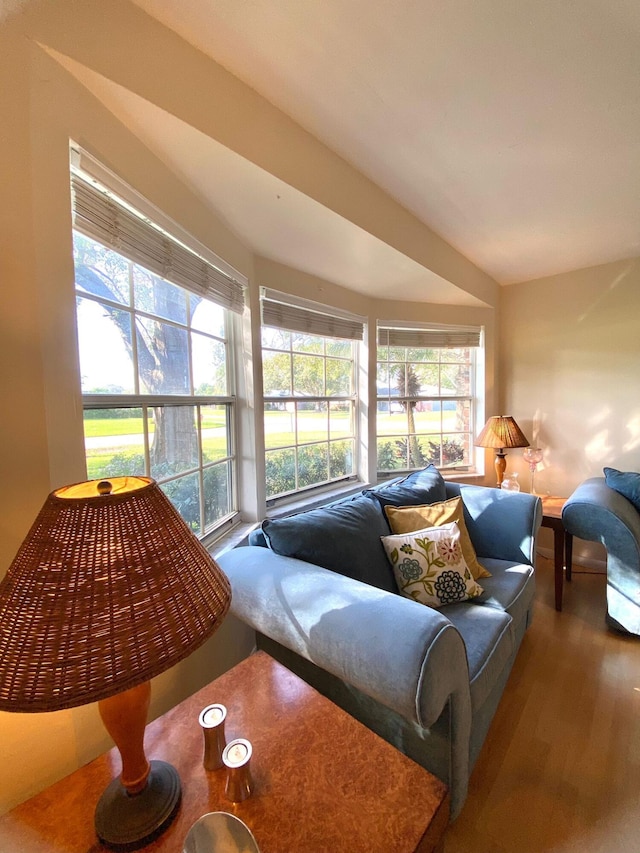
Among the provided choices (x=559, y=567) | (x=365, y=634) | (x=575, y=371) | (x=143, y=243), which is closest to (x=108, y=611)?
(x=365, y=634)

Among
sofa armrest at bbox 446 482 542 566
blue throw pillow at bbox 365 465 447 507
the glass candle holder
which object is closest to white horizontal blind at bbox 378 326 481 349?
the glass candle holder

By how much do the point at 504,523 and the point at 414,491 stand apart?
0.50 metres

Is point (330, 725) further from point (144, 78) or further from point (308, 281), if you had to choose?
point (308, 281)

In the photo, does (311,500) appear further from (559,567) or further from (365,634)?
(559,567)

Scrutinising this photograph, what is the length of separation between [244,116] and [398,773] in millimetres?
1784

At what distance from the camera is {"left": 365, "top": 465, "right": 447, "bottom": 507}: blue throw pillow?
1803 mm

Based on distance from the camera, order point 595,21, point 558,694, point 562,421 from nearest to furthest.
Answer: point 595,21
point 558,694
point 562,421

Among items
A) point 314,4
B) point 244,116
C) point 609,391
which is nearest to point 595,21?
point 314,4

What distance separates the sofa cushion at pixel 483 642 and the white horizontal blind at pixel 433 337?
1.87 metres

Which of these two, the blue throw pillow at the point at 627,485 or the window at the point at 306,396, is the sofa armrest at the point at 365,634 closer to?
the window at the point at 306,396

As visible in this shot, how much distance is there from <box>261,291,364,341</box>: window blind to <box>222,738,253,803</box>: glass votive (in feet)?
5.49

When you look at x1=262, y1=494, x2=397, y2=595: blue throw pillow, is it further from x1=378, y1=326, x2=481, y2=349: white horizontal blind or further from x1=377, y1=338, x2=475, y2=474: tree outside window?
x1=378, y1=326, x2=481, y2=349: white horizontal blind

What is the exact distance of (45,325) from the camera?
82 centimetres

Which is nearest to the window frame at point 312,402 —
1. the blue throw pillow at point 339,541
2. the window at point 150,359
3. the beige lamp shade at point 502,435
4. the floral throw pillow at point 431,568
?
the window at point 150,359
